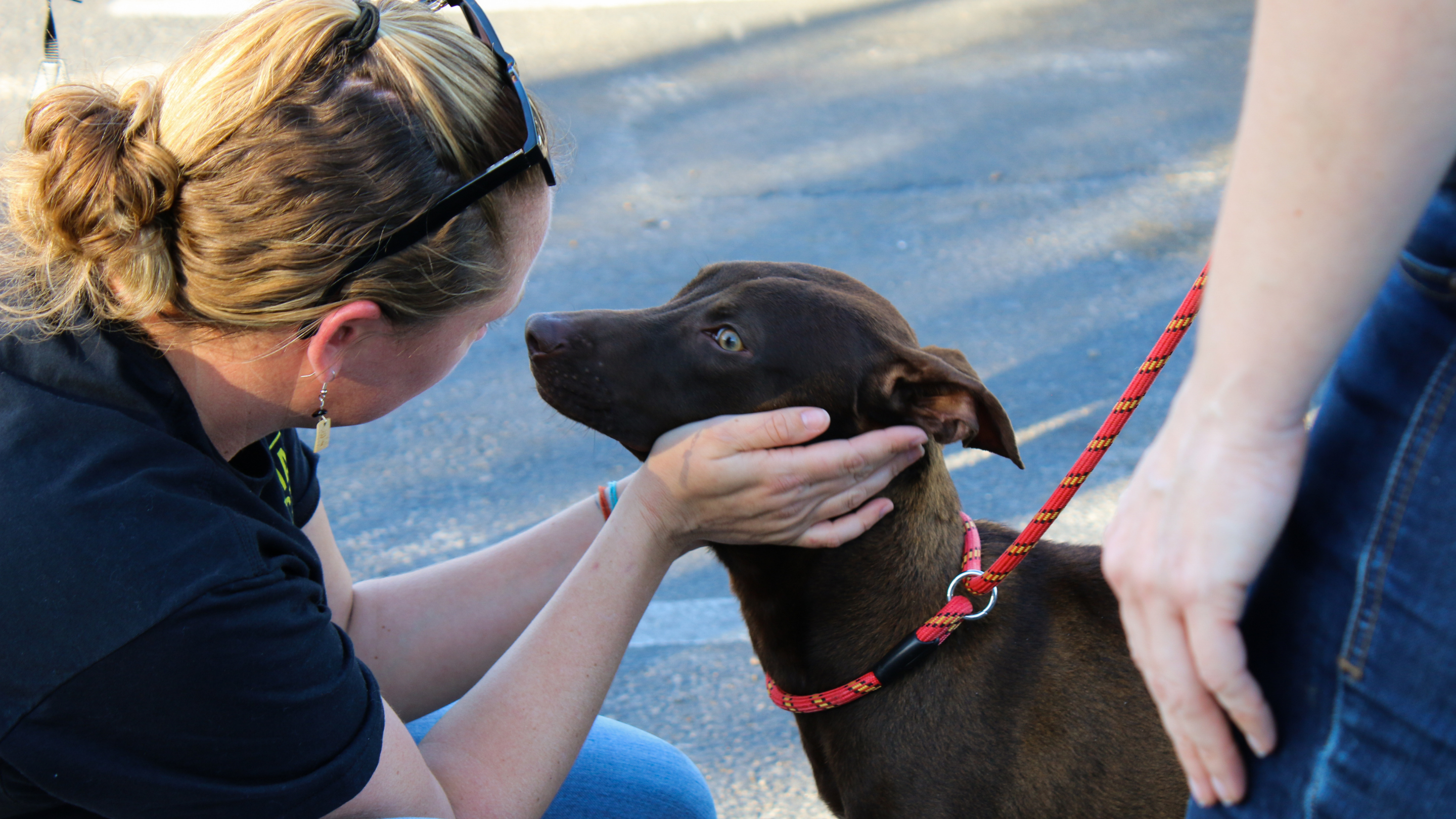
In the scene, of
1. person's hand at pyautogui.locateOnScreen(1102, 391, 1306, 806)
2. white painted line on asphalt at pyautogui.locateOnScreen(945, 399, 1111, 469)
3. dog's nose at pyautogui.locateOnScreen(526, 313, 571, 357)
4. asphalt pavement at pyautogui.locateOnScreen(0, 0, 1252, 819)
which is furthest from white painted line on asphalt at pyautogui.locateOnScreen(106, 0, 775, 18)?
person's hand at pyautogui.locateOnScreen(1102, 391, 1306, 806)

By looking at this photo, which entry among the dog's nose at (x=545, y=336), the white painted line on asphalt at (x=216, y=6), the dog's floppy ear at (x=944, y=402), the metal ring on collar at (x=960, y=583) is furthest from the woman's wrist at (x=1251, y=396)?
the white painted line on asphalt at (x=216, y=6)

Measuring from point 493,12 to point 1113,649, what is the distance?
10.5 m

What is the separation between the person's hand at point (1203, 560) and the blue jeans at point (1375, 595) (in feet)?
0.18

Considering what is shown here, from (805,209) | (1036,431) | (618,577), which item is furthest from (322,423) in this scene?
(805,209)

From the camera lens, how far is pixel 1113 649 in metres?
2.36

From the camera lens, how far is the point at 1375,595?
106cm

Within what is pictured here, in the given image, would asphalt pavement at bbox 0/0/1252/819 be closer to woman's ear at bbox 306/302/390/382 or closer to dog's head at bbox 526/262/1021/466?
dog's head at bbox 526/262/1021/466

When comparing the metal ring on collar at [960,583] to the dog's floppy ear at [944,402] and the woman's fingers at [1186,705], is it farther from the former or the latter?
the woman's fingers at [1186,705]

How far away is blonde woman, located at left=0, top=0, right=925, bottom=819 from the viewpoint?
5.68 feet

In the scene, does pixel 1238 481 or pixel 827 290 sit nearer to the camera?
pixel 1238 481

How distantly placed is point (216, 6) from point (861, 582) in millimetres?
11271

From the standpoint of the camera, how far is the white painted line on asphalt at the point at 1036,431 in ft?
15.9

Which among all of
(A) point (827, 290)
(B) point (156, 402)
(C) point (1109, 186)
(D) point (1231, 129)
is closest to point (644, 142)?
(C) point (1109, 186)

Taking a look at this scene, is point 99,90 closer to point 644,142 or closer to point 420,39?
point 420,39
